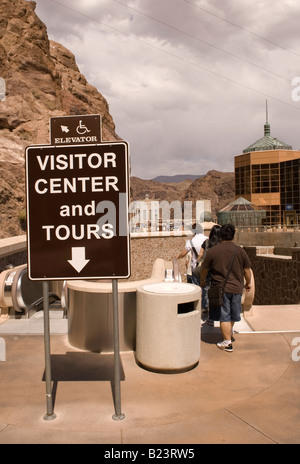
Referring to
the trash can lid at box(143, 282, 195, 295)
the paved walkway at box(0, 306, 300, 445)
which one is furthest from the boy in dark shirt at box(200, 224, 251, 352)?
the trash can lid at box(143, 282, 195, 295)

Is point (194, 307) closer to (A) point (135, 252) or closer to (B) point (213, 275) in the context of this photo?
(B) point (213, 275)

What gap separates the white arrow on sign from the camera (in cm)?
368

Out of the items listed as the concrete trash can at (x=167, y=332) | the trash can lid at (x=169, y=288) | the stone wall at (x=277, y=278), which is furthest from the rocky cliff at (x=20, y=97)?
the concrete trash can at (x=167, y=332)

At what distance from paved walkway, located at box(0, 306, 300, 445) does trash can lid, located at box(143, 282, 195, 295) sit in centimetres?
90

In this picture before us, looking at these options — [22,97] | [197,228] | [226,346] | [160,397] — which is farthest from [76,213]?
[22,97]

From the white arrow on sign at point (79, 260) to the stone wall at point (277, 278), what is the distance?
13.6 m

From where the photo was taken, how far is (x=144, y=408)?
379 centimetres

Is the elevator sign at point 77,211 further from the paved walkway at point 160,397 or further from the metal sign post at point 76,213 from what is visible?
the paved walkway at point 160,397

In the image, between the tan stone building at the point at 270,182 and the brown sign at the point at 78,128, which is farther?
the tan stone building at the point at 270,182

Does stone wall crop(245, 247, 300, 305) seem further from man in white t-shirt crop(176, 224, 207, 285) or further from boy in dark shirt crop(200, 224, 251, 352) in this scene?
boy in dark shirt crop(200, 224, 251, 352)

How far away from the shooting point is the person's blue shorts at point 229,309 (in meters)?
5.27

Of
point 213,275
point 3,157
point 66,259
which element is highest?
point 3,157

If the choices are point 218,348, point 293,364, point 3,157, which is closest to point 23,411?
point 218,348
